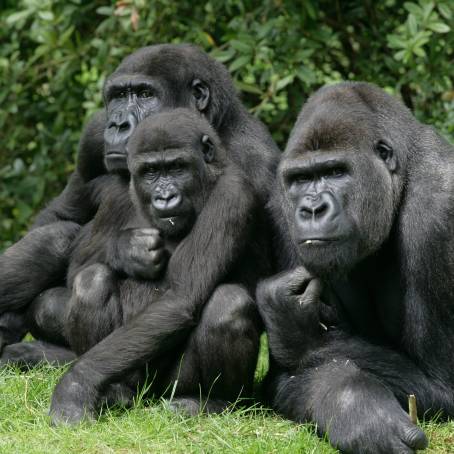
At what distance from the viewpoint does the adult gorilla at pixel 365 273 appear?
16.8ft

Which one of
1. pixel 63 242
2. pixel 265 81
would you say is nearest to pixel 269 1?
pixel 265 81

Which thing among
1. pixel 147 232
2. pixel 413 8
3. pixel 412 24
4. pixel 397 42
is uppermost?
pixel 413 8

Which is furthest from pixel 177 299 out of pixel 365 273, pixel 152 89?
pixel 152 89

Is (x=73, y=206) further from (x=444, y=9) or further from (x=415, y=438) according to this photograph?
(x=415, y=438)

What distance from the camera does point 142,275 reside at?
19.2 feet

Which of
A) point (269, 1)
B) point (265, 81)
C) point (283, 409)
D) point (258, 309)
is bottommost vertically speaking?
point (283, 409)

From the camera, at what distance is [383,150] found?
5383 millimetres

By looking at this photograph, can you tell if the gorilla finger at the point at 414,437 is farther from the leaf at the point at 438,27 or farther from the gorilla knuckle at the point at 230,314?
the leaf at the point at 438,27

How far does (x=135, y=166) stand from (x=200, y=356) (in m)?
1.09

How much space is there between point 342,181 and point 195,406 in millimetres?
1400

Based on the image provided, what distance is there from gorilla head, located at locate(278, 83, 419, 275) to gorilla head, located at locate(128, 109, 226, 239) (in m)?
0.56

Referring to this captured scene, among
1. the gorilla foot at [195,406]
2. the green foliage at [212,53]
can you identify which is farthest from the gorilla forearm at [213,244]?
the green foliage at [212,53]

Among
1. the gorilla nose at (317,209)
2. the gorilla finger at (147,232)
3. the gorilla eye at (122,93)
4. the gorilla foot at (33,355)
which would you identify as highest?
the gorilla eye at (122,93)

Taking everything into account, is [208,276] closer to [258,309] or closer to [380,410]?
[258,309]
